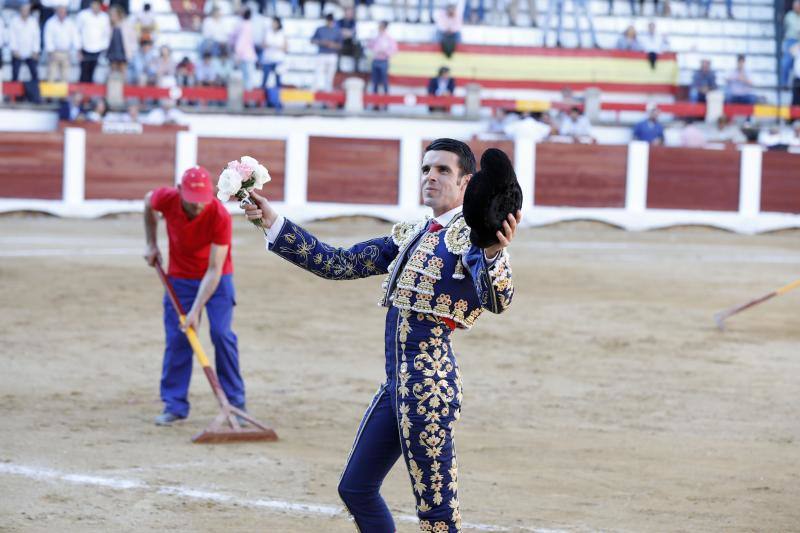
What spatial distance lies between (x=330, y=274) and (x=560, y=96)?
1819 cm

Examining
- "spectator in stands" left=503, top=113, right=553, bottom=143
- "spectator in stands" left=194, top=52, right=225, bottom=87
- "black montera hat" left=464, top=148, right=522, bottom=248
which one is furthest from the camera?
"spectator in stands" left=194, top=52, right=225, bottom=87

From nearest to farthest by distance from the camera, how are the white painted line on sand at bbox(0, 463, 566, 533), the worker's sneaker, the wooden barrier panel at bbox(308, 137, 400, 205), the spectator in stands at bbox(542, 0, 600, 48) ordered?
the white painted line on sand at bbox(0, 463, 566, 533) → the worker's sneaker → the wooden barrier panel at bbox(308, 137, 400, 205) → the spectator in stands at bbox(542, 0, 600, 48)

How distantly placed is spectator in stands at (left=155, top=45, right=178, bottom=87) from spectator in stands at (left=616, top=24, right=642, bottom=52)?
299 inches

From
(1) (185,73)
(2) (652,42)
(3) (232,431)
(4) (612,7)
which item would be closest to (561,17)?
(4) (612,7)

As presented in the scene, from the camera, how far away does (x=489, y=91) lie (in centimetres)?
2162

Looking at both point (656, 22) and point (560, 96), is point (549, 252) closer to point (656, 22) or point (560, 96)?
point (560, 96)

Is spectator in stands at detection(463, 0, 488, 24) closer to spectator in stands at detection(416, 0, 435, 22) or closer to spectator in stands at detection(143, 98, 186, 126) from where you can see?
spectator in stands at detection(416, 0, 435, 22)

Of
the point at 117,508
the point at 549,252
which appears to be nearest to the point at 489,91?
the point at 549,252

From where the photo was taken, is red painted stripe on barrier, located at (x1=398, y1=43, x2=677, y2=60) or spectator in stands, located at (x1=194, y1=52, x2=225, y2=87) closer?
spectator in stands, located at (x1=194, y1=52, x2=225, y2=87)

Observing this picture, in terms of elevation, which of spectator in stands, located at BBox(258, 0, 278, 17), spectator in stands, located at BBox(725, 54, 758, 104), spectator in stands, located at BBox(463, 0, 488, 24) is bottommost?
spectator in stands, located at BBox(725, 54, 758, 104)

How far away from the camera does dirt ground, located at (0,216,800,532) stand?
5328 millimetres

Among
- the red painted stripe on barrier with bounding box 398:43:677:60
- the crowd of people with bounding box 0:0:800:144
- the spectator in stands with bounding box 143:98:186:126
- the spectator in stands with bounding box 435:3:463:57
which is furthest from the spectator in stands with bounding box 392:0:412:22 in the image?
the spectator in stands with bounding box 143:98:186:126

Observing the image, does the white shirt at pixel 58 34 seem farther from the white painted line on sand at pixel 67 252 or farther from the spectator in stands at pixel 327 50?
the white painted line on sand at pixel 67 252

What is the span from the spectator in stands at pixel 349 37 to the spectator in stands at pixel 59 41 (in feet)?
12.8
